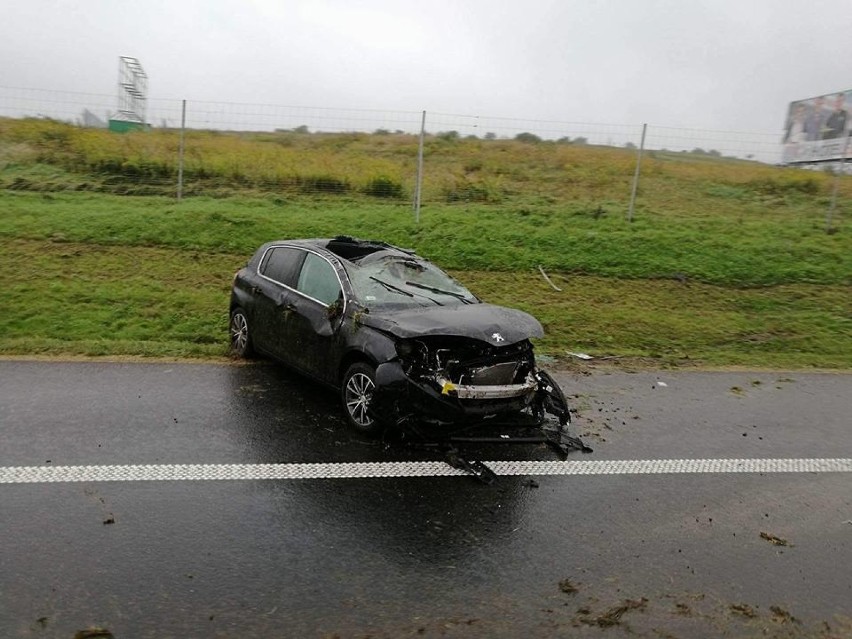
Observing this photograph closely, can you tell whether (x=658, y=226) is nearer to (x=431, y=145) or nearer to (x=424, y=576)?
(x=431, y=145)

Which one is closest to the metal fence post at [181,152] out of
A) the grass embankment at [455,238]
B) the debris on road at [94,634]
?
the grass embankment at [455,238]

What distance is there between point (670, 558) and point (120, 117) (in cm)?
1564

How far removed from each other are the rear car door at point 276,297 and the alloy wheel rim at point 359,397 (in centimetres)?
115

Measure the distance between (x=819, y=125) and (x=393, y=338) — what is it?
1149 inches

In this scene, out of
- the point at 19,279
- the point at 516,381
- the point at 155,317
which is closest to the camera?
the point at 516,381

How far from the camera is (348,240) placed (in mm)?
7391

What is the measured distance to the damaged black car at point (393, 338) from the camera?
211 inches

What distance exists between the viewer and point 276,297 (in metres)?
7.14

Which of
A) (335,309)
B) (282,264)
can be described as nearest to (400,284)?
(335,309)

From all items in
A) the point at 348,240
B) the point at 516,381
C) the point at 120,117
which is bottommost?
the point at 516,381

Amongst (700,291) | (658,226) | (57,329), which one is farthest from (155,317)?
(658,226)

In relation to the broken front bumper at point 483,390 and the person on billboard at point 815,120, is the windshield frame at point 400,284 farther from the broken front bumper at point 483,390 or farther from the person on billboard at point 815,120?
the person on billboard at point 815,120

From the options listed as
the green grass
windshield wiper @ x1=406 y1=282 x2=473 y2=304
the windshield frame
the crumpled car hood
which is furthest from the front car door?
the green grass

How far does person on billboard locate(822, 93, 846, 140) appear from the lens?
26.9m
